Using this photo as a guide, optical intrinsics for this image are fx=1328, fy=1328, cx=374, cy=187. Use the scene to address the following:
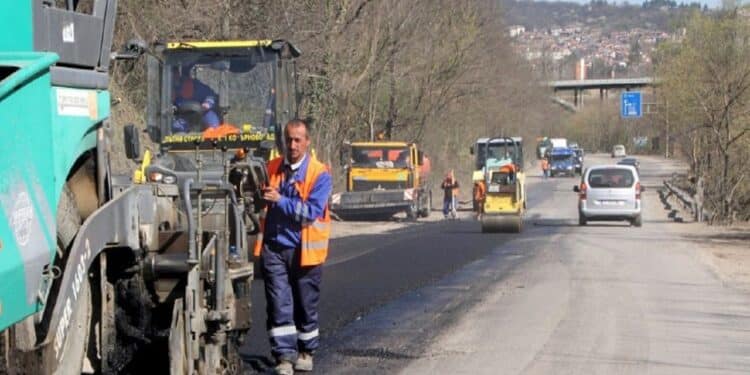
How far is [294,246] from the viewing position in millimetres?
9547

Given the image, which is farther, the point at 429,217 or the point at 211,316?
the point at 429,217

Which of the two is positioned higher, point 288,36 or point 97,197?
point 288,36

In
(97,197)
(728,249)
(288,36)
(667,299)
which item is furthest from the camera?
(288,36)

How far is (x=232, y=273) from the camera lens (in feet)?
28.5

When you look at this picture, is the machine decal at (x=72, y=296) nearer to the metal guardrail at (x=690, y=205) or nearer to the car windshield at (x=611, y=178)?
the car windshield at (x=611, y=178)

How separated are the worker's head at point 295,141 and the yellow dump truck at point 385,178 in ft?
98.7

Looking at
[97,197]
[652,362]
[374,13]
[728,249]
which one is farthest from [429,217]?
[97,197]

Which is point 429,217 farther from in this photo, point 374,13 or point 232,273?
point 232,273

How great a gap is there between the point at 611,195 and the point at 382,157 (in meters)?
9.11

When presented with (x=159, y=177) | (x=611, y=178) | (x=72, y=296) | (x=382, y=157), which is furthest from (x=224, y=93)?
(x=382, y=157)

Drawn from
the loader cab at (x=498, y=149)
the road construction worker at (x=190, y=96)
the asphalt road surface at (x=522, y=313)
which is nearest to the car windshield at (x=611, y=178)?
the loader cab at (x=498, y=149)

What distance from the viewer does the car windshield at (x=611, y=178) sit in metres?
36.2

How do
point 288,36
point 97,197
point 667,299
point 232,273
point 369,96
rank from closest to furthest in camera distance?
1. point 97,197
2. point 232,273
3. point 667,299
4. point 288,36
5. point 369,96

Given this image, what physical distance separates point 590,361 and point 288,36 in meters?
25.7
